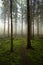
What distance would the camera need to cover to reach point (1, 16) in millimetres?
6461

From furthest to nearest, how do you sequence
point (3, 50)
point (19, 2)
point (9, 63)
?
1. point (19, 2)
2. point (3, 50)
3. point (9, 63)

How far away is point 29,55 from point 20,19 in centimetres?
216

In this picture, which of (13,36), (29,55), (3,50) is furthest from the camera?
(13,36)

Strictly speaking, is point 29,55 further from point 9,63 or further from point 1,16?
point 1,16

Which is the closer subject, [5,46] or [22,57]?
[22,57]

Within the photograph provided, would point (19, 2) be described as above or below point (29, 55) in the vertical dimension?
above

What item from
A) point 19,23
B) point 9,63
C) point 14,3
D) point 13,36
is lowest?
point 9,63

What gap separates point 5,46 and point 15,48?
1.39ft

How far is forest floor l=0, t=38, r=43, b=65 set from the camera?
4.50 m

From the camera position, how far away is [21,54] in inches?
196

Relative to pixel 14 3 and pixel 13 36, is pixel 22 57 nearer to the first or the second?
pixel 13 36

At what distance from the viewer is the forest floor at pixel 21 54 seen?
4.50m

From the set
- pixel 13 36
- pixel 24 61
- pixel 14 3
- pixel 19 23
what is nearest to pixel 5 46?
pixel 13 36

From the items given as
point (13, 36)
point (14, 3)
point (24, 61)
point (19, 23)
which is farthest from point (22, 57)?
point (14, 3)
